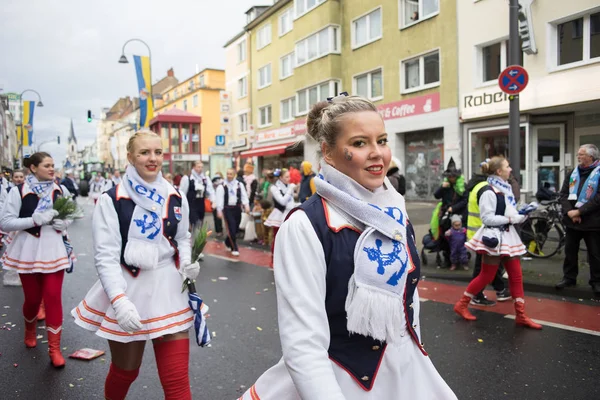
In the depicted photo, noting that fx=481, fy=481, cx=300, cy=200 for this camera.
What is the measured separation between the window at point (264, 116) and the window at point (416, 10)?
1320 cm

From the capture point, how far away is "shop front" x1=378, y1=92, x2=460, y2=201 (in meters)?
18.0

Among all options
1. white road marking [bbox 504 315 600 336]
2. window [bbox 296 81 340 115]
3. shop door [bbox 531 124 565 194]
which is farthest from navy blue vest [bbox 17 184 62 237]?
window [bbox 296 81 340 115]

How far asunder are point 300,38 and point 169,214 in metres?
25.2

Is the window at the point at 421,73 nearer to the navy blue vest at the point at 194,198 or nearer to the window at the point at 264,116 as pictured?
the navy blue vest at the point at 194,198

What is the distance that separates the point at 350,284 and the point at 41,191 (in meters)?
4.18

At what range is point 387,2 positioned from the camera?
2070 centimetres

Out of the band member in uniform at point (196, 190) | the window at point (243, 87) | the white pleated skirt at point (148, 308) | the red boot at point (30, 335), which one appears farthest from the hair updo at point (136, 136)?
the window at point (243, 87)

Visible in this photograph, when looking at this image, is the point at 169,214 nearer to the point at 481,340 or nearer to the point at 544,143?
the point at 481,340

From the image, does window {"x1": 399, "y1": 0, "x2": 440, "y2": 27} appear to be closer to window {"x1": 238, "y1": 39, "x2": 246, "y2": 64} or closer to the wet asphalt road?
the wet asphalt road

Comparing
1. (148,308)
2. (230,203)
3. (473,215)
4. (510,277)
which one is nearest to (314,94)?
(230,203)

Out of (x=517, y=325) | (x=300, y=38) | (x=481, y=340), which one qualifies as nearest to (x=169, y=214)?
(x=481, y=340)

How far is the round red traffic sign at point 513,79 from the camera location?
828 cm

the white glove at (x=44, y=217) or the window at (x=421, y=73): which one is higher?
the window at (x=421, y=73)

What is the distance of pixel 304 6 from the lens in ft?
86.7
